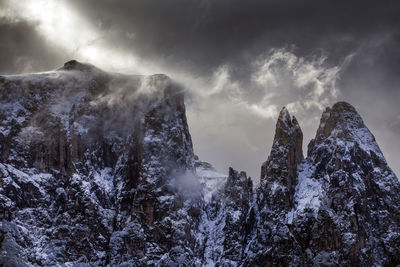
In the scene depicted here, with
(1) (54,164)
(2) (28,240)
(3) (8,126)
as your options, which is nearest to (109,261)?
(2) (28,240)

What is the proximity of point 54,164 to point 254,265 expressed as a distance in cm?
8159

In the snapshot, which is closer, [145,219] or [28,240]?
[28,240]

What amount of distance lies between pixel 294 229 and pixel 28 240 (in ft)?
296

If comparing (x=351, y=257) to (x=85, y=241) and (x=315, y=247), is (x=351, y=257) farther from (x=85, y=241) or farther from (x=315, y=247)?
(x=85, y=241)

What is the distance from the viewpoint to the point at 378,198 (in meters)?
194

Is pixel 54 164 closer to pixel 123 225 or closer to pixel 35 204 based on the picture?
pixel 35 204

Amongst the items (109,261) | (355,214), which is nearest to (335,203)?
(355,214)

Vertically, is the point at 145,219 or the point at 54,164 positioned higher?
the point at 54,164

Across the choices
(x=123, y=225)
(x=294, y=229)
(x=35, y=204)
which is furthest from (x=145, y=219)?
(x=294, y=229)

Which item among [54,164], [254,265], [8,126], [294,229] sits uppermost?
[8,126]

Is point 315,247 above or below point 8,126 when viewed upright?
below

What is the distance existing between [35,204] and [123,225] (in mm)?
31500

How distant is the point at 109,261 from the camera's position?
186875mm

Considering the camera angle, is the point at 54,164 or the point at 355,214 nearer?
the point at 355,214
